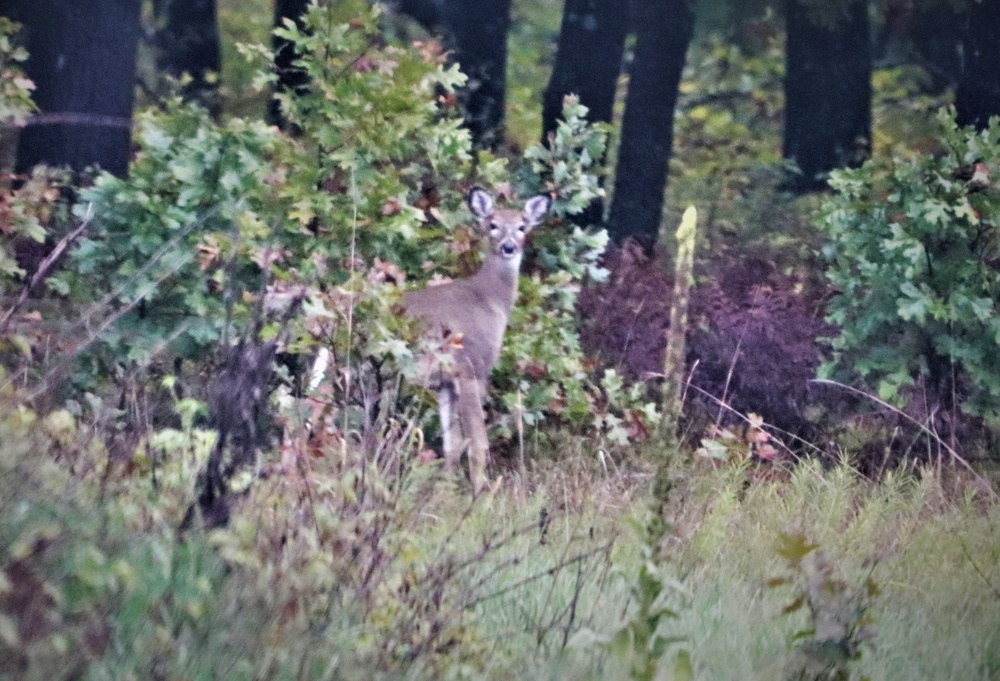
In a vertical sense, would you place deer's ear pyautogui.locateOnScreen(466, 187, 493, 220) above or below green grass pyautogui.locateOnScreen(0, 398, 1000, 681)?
above

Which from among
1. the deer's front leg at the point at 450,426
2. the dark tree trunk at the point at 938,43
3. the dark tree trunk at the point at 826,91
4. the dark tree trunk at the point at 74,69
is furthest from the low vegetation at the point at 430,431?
the dark tree trunk at the point at 938,43

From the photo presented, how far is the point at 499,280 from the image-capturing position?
9688 mm

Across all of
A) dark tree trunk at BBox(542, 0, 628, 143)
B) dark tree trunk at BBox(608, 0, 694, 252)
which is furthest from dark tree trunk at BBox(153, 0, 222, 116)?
dark tree trunk at BBox(608, 0, 694, 252)

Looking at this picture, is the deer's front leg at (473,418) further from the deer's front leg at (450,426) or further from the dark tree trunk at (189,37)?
the dark tree trunk at (189,37)

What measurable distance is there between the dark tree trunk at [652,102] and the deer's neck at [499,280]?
6361mm

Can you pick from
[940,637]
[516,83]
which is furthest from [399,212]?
[516,83]

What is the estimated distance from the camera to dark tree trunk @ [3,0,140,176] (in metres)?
12.3

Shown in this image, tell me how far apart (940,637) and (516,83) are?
637 inches

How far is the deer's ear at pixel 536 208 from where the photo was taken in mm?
9531

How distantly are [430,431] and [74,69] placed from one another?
5.28m

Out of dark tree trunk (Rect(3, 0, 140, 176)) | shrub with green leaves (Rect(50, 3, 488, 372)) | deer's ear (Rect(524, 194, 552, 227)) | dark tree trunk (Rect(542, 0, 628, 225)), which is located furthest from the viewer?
dark tree trunk (Rect(542, 0, 628, 225))

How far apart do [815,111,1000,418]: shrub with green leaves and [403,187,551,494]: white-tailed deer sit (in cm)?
198

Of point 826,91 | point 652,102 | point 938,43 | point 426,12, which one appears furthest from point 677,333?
point 938,43

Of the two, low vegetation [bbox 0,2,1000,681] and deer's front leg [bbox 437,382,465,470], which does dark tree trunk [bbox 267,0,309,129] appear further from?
deer's front leg [bbox 437,382,465,470]
